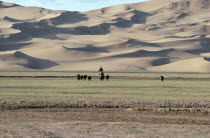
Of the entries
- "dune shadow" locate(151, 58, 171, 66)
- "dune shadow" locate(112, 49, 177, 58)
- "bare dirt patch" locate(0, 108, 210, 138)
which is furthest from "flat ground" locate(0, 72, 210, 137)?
"dune shadow" locate(112, 49, 177, 58)

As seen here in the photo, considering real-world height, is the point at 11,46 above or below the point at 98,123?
above

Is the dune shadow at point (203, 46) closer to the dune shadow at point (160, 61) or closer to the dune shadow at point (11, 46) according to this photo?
the dune shadow at point (160, 61)

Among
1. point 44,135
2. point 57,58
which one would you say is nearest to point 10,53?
point 57,58

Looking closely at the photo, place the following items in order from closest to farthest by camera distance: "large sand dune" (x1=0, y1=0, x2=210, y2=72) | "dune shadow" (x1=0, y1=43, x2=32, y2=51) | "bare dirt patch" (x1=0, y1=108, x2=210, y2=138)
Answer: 1. "bare dirt patch" (x1=0, y1=108, x2=210, y2=138)
2. "large sand dune" (x1=0, y1=0, x2=210, y2=72)
3. "dune shadow" (x1=0, y1=43, x2=32, y2=51)

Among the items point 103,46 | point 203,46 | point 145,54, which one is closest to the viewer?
point 145,54

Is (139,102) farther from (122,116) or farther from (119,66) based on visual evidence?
(119,66)

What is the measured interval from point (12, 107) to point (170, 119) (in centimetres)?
605

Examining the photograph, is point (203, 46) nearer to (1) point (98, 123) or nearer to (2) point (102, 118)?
(2) point (102, 118)

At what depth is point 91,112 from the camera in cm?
1997

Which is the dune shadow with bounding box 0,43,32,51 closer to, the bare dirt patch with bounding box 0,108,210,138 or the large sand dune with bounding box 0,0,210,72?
the large sand dune with bounding box 0,0,210,72

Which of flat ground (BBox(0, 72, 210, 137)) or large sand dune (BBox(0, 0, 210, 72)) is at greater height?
large sand dune (BBox(0, 0, 210, 72))

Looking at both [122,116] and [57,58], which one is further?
[57,58]

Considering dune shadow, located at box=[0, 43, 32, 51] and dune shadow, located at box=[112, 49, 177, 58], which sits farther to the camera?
dune shadow, located at box=[0, 43, 32, 51]

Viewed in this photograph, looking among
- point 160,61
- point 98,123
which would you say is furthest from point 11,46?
point 98,123
